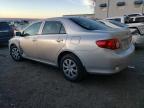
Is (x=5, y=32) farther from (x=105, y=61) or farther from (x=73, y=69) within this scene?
(x=105, y=61)

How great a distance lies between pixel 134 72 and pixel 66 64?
6.56ft

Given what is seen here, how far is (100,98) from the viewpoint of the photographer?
3932 millimetres

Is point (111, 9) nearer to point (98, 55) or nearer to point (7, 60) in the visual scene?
point (7, 60)

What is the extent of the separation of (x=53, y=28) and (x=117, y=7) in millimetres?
29031

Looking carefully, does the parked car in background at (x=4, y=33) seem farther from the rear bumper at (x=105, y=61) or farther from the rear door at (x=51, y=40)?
the rear bumper at (x=105, y=61)

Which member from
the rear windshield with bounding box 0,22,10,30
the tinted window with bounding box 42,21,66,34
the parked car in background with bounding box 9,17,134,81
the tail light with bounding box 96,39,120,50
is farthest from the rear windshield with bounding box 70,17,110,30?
the rear windshield with bounding box 0,22,10,30

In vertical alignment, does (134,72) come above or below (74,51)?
below

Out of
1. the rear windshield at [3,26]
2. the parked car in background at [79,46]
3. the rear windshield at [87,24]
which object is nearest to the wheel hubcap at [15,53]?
the parked car in background at [79,46]

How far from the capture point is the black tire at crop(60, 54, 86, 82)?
4.52 meters

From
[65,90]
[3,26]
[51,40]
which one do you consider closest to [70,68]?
[65,90]

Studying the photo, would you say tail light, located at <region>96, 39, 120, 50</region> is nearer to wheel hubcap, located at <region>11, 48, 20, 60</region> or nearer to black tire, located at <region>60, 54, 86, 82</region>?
black tire, located at <region>60, 54, 86, 82</region>

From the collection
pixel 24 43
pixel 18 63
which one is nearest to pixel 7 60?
pixel 18 63

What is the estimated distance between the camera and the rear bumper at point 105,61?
4082 mm

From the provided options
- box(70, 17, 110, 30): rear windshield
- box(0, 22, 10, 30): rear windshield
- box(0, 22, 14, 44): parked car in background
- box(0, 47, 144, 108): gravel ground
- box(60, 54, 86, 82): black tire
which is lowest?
box(0, 47, 144, 108): gravel ground
